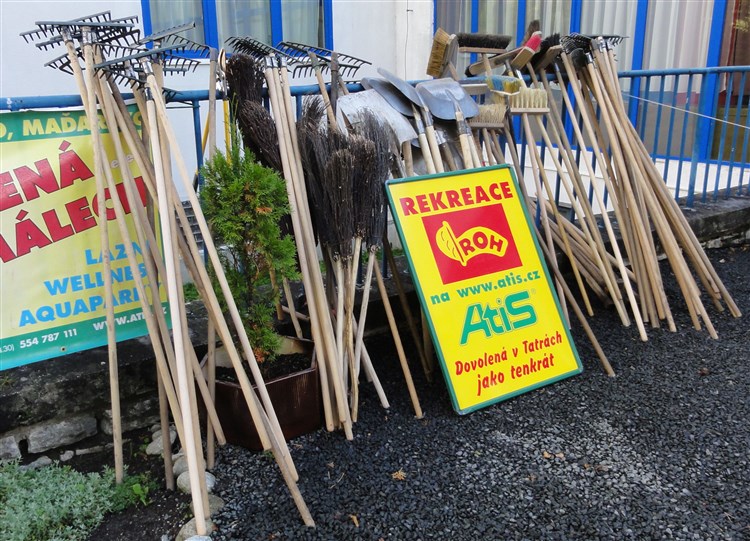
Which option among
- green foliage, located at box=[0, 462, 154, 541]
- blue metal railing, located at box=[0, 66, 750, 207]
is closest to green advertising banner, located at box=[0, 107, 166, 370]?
green foliage, located at box=[0, 462, 154, 541]

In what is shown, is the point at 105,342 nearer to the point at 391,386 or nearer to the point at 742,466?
the point at 391,386

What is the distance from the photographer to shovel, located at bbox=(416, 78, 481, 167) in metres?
3.23

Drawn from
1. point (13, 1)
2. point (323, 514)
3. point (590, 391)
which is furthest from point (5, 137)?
point (13, 1)

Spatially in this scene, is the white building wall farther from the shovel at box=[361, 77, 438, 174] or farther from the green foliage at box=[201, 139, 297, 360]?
the green foliage at box=[201, 139, 297, 360]

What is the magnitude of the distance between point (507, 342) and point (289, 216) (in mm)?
1220

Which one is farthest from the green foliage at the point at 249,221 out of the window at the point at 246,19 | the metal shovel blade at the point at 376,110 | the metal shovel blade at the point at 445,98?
the window at the point at 246,19

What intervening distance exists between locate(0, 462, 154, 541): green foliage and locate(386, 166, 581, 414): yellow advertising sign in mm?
1431

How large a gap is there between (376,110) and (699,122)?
12.9 feet

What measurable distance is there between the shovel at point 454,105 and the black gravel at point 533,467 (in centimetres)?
120

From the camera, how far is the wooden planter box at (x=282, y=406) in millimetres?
2553

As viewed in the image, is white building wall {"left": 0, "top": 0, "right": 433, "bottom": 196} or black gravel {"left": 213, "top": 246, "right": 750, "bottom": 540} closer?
black gravel {"left": 213, "top": 246, "right": 750, "bottom": 540}

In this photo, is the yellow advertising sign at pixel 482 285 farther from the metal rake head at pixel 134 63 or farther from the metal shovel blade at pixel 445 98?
the metal rake head at pixel 134 63

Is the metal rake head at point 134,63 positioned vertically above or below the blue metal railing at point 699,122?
above

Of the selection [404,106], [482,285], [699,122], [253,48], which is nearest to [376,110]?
[404,106]
